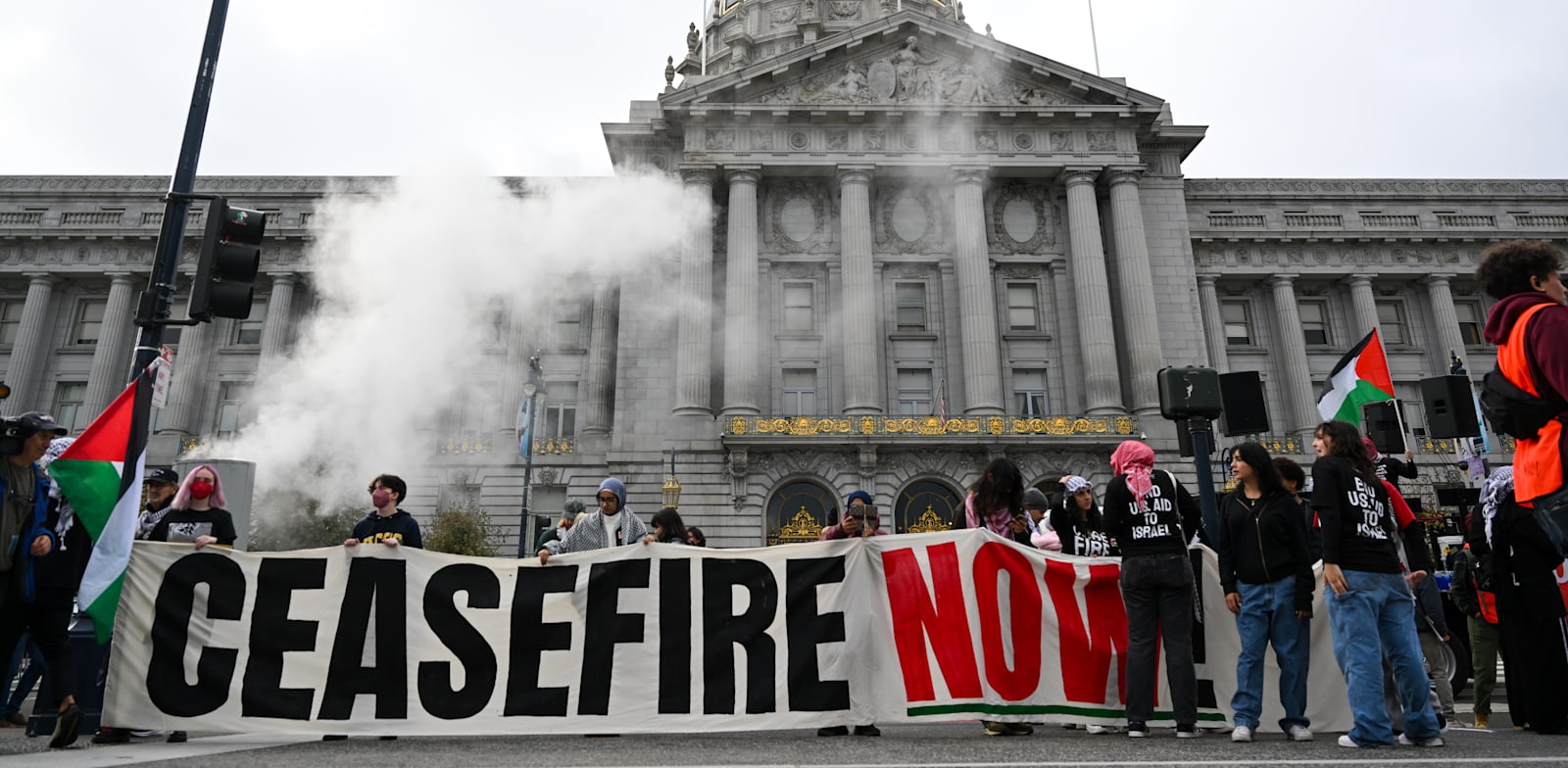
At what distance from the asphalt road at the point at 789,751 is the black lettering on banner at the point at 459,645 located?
230 mm

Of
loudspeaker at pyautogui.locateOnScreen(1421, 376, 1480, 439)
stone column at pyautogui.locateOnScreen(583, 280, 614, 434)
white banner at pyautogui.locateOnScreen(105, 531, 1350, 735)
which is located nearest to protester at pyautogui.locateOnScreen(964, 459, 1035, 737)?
white banner at pyautogui.locateOnScreen(105, 531, 1350, 735)

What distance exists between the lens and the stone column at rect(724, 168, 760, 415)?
29.0m

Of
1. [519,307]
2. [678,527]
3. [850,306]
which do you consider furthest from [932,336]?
[678,527]

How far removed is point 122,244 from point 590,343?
21815 millimetres

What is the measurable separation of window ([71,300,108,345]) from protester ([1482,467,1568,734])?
1817 inches

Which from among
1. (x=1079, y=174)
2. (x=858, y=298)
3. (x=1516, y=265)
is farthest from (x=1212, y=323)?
(x=1516, y=265)

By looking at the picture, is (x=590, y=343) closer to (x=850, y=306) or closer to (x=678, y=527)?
(x=850, y=306)

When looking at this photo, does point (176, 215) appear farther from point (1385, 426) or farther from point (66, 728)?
point (1385, 426)

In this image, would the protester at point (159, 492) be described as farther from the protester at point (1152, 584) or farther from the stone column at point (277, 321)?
the stone column at point (277, 321)

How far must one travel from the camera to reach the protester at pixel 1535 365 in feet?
12.6

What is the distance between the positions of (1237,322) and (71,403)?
49.1 meters

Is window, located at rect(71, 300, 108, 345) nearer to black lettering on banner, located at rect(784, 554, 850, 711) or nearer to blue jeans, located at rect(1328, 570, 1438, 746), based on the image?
black lettering on banner, located at rect(784, 554, 850, 711)

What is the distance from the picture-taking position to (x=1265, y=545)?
556cm

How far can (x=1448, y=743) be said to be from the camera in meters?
5.10
